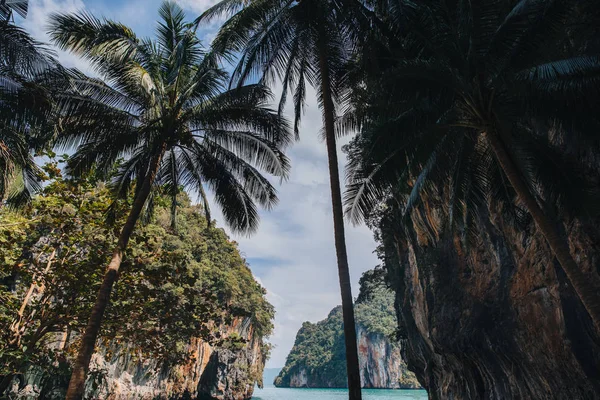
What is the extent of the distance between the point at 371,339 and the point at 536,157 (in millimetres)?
107407

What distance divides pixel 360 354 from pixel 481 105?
11665 cm

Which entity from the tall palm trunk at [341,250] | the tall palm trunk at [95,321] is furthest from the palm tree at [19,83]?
the tall palm trunk at [341,250]

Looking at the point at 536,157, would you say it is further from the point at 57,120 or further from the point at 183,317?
the point at 57,120

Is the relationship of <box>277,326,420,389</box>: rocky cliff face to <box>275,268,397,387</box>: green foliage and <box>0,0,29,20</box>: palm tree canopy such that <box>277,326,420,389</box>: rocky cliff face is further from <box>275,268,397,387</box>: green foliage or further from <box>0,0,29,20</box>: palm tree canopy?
<box>0,0,29,20</box>: palm tree canopy

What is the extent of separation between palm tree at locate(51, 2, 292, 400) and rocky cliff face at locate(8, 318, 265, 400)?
6.87 metres

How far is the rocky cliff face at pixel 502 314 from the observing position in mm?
9344

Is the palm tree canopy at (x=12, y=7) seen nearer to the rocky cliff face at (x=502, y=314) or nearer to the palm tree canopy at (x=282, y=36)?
the palm tree canopy at (x=282, y=36)

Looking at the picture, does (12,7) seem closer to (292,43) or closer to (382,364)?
(292,43)

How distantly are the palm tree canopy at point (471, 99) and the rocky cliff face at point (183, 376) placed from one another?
10.7 meters

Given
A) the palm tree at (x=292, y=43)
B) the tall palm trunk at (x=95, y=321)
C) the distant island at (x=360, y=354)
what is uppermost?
the distant island at (x=360, y=354)

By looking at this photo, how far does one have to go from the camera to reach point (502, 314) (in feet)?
42.2

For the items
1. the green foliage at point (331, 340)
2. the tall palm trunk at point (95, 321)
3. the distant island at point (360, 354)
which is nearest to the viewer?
the tall palm trunk at point (95, 321)

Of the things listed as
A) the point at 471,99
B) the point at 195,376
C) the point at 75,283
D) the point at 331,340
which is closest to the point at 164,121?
the point at 75,283

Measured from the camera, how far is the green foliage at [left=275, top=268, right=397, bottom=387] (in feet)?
360
